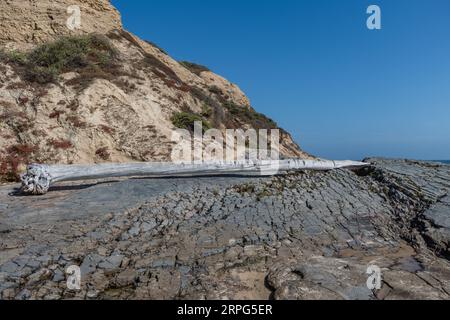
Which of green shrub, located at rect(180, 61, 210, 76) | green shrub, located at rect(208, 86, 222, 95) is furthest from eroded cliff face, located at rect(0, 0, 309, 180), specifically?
green shrub, located at rect(180, 61, 210, 76)

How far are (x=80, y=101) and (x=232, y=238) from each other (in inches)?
425

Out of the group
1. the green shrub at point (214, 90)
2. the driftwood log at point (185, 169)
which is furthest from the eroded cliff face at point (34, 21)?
the driftwood log at point (185, 169)

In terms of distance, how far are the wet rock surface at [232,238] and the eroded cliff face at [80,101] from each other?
3.43m

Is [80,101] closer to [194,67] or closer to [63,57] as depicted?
[63,57]

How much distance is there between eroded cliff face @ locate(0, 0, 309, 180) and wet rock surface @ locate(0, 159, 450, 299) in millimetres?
3427

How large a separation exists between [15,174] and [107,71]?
7.72m

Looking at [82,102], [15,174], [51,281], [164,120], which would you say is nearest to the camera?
[51,281]

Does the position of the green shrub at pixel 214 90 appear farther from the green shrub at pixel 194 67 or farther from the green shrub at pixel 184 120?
the green shrub at pixel 184 120

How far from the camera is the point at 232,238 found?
20.8 ft

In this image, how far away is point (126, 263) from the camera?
5547mm

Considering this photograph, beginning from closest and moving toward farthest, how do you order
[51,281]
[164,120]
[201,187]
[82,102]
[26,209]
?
[51,281]
[26,209]
[201,187]
[82,102]
[164,120]
